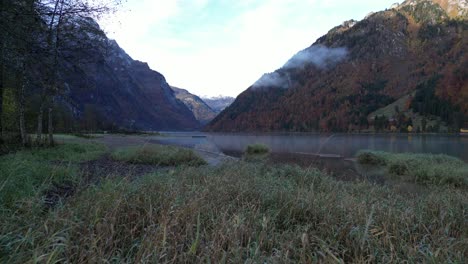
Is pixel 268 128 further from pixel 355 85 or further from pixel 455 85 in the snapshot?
pixel 455 85

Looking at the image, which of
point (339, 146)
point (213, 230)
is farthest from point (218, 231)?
point (339, 146)

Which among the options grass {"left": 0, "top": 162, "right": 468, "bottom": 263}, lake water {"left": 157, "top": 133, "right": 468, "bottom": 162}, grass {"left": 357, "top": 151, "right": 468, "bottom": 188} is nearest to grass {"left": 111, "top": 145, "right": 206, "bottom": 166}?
lake water {"left": 157, "top": 133, "right": 468, "bottom": 162}

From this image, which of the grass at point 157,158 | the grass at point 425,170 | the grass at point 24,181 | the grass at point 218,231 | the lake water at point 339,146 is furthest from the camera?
the lake water at point 339,146

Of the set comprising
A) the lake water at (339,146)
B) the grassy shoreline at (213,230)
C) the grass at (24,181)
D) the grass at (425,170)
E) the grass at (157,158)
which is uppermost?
the grass at (24,181)

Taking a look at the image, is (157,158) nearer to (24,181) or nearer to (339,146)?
(24,181)

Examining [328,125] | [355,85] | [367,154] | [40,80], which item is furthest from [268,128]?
[40,80]

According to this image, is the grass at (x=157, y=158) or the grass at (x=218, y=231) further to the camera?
the grass at (x=157, y=158)

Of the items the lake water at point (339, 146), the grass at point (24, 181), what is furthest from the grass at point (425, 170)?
the grass at point (24, 181)

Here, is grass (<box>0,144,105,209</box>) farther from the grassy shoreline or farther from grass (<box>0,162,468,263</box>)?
grass (<box>0,162,468,263</box>)

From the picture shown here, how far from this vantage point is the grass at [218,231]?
7.90 feet

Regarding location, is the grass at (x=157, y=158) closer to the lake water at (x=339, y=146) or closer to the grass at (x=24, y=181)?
the lake water at (x=339, y=146)

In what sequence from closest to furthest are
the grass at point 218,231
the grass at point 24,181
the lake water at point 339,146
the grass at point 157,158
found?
the grass at point 218,231 < the grass at point 24,181 < the grass at point 157,158 < the lake water at point 339,146

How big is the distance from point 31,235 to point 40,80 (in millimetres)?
7047

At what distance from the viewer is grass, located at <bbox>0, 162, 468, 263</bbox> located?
2408mm
